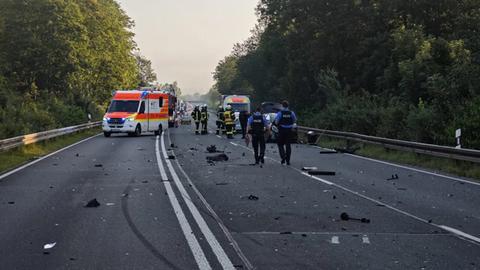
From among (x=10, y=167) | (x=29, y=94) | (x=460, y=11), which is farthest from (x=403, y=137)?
(x=29, y=94)

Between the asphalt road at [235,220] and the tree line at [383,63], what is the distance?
7.11 metres

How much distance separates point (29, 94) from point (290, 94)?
23.8 m

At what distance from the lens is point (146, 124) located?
37031 mm

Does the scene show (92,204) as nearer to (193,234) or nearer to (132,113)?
(193,234)

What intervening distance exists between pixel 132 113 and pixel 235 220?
1090 inches

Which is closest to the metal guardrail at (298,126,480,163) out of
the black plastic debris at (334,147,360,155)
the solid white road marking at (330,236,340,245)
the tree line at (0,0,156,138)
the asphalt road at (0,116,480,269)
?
the black plastic debris at (334,147,360,155)

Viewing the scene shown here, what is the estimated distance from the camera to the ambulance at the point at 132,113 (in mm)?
35594

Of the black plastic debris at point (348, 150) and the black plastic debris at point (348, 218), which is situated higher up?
the black plastic debris at point (348, 218)

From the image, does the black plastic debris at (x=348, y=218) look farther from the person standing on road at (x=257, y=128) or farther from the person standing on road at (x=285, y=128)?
the person standing on road at (x=257, y=128)

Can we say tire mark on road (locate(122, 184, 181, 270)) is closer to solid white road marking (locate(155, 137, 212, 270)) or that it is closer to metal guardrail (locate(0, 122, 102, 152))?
solid white road marking (locate(155, 137, 212, 270))

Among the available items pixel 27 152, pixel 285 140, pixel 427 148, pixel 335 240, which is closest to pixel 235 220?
pixel 335 240

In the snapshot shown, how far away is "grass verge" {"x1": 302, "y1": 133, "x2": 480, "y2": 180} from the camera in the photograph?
1617cm

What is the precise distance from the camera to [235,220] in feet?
29.2

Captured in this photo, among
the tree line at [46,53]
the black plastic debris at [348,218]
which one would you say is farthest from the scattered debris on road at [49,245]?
the tree line at [46,53]
